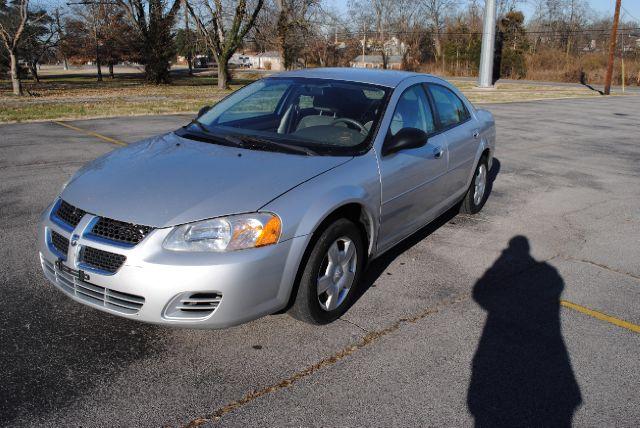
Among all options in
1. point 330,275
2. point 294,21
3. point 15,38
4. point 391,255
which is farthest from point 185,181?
point 294,21

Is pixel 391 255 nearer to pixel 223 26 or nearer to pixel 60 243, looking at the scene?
pixel 60 243

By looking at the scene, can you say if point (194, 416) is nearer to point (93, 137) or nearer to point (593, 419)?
point (593, 419)

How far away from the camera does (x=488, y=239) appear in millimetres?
5566

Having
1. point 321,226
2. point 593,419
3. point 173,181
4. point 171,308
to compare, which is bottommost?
point 593,419

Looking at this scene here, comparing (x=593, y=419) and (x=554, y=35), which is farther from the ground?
(x=554, y=35)

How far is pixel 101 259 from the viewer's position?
9.91 ft

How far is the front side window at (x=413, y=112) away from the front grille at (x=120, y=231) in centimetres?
202

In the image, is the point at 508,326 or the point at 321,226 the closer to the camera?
the point at 321,226

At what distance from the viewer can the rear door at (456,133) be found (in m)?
5.11

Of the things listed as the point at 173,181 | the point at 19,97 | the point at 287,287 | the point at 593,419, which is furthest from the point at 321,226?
the point at 19,97

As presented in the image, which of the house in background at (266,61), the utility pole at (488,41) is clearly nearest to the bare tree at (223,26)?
the utility pole at (488,41)

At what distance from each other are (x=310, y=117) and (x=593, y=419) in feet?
9.22

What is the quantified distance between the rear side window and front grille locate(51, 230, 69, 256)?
130 inches

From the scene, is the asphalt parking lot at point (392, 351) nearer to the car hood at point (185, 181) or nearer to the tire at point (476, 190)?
the tire at point (476, 190)
